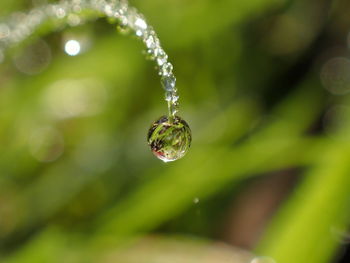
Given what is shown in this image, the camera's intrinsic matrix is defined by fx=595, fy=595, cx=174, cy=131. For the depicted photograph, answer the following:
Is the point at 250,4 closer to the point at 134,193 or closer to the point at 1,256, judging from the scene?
the point at 134,193

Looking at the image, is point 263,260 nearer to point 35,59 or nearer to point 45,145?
point 45,145

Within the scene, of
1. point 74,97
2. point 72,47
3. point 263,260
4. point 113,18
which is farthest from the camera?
point 74,97

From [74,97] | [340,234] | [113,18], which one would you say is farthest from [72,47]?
[340,234]

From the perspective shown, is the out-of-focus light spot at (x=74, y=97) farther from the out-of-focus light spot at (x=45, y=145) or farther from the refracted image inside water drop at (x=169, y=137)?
the refracted image inside water drop at (x=169, y=137)

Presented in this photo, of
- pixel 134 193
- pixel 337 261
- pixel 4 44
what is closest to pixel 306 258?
pixel 337 261

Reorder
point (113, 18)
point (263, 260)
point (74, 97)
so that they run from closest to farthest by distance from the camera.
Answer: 1. point (113, 18)
2. point (263, 260)
3. point (74, 97)

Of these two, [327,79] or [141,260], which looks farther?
[327,79]
